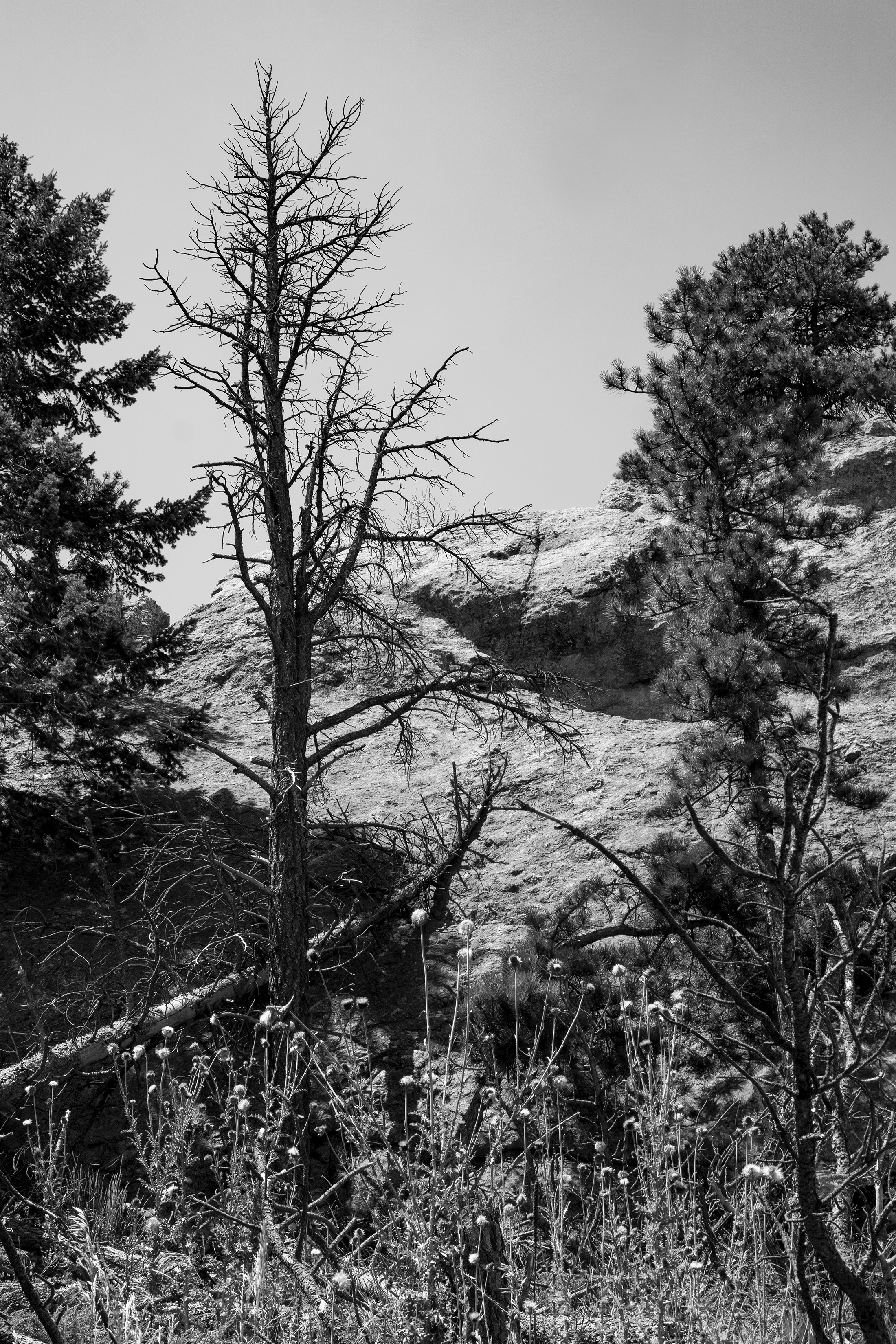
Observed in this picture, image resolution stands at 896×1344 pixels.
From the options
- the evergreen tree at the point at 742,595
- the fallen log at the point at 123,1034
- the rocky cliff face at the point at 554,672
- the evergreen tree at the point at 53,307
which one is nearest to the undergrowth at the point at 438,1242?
the evergreen tree at the point at 742,595

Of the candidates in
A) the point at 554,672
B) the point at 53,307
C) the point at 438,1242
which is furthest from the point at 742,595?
the point at 53,307

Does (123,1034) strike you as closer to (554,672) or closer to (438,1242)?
(438,1242)

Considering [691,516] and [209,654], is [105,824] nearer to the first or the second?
[209,654]

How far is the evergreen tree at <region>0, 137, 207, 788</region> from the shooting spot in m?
9.84

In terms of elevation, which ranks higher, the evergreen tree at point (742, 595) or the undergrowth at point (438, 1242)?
the evergreen tree at point (742, 595)

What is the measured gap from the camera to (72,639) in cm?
971

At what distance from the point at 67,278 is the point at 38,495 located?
3.62m

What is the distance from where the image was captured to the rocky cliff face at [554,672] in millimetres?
10062

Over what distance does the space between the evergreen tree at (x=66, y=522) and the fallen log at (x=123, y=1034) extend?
2.38 m

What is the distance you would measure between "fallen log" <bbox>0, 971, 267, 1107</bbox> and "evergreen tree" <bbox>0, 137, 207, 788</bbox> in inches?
93.6

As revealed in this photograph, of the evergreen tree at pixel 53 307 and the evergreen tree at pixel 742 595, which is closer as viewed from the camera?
the evergreen tree at pixel 742 595

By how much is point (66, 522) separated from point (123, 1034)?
5.94 meters

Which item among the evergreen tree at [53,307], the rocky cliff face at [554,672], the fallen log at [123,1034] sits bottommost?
the fallen log at [123,1034]

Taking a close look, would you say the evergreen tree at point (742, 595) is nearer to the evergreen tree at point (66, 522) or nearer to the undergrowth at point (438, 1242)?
the undergrowth at point (438, 1242)
